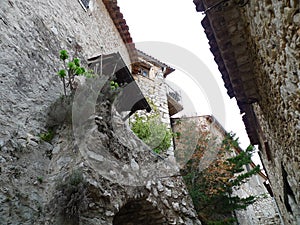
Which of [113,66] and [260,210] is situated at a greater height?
[113,66]

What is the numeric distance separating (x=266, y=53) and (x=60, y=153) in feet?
8.99

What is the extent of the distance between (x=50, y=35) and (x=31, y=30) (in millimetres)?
584

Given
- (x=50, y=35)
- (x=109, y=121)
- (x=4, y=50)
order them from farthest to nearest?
(x=50, y=35) < (x=109, y=121) < (x=4, y=50)

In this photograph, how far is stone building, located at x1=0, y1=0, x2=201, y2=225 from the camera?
2852 mm

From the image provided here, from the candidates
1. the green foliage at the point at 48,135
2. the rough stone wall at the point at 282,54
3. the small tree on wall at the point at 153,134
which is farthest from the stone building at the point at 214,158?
the rough stone wall at the point at 282,54

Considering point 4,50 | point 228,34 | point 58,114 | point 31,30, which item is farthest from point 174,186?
point 31,30

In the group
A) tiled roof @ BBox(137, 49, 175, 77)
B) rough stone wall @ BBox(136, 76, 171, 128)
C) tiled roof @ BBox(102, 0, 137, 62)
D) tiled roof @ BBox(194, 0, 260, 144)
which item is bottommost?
tiled roof @ BBox(194, 0, 260, 144)

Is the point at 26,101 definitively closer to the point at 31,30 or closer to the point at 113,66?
the point at 31,30

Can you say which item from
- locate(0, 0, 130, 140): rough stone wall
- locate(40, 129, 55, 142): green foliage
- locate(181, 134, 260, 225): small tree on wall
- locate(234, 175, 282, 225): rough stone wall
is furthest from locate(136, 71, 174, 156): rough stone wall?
locate(40, 129, 55, 142): green foliage

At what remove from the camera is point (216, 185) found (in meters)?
7.96

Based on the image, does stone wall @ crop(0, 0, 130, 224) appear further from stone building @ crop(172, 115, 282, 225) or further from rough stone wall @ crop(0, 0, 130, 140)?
stone building @ crop(172, 115, 282, 225)

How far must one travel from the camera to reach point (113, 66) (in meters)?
6.28

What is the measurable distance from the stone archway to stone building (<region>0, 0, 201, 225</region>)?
1 centimetres

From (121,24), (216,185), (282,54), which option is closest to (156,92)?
(121,24)
